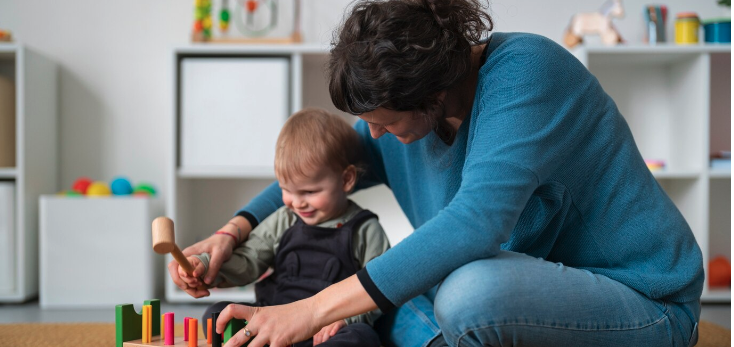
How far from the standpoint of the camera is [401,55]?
0.85 m

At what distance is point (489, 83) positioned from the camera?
2.90 feet

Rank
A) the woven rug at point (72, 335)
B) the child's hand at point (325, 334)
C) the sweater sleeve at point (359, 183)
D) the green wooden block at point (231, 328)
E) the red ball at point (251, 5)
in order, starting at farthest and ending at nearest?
the red ball at point (251, 5)
the woven rug at point (72, 335)
the sweater sleeve at point (359, 183)
the child's hand at point (325, 334)
the green wooden block at point (231, 328)

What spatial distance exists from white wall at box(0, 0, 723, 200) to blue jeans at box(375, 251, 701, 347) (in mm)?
1547

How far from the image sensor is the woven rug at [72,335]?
53.3 inches

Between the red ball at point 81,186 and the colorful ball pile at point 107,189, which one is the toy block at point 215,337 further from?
the red ball at point 81,186

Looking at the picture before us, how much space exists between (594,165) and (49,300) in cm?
162

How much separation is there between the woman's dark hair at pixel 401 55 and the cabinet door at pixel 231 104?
113cm

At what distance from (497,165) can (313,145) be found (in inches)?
17.6

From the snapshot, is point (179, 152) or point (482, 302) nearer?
point (482, 302)

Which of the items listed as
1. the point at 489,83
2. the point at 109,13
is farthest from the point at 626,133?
the point at 109,13

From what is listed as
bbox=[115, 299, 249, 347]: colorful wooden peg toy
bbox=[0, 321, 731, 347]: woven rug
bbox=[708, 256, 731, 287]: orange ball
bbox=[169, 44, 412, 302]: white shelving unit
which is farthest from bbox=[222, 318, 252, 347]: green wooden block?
bbox=[708, 256, 731, 287]: orange ball

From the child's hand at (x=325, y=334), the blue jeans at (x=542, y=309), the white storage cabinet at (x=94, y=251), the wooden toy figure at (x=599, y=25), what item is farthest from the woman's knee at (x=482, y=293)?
the wooden toy figure at (x=599, y=25)

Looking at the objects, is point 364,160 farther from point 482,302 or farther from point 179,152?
point 179,152

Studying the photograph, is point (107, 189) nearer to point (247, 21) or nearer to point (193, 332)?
point (247, 21)
